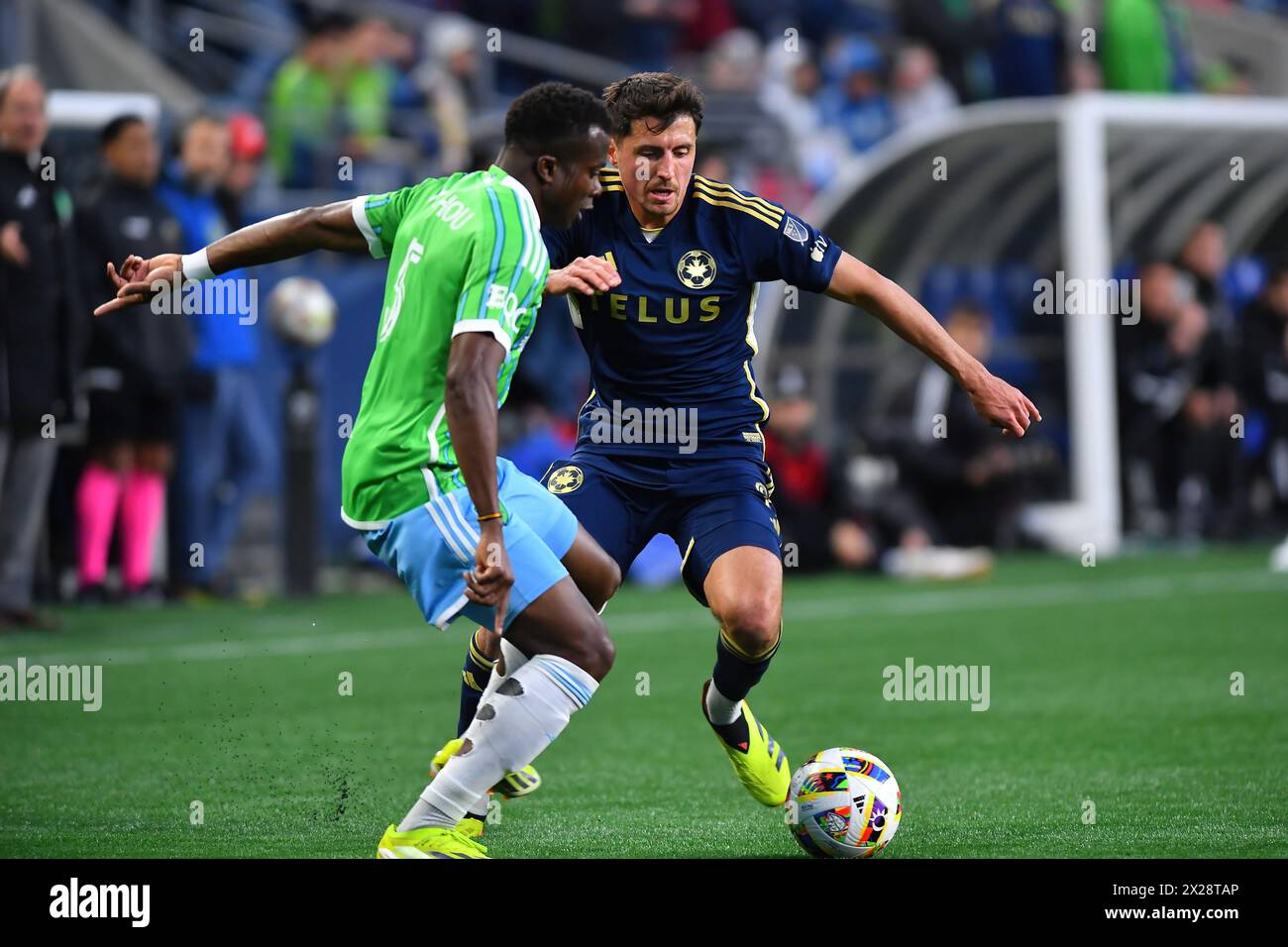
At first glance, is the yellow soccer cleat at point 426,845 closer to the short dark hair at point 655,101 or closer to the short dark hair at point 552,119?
the short dark hair at point 552,119

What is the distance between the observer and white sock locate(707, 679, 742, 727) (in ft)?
20.3

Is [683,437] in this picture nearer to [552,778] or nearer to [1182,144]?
[552,778]

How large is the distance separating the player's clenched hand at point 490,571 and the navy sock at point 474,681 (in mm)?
1322

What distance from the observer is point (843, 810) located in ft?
18.4

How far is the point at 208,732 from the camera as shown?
7.88 m

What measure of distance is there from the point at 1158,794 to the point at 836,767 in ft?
4.12

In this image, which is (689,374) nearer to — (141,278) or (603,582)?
(603,582)

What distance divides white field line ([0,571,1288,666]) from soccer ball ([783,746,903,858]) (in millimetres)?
4994

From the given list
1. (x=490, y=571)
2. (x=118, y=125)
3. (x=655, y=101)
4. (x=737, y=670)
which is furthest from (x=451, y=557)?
(x=118, y=125)

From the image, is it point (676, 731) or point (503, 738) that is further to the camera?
point (676, 731)

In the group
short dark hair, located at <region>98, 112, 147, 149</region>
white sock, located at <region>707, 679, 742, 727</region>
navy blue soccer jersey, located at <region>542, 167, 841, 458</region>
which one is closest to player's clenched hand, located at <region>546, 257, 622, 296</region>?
navy blue soccer jersey, located at <region>542, 167, 841, 458</region>

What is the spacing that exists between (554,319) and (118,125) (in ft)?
13.5

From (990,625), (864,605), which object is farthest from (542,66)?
(990,625)

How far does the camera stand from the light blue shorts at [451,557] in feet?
16.5
